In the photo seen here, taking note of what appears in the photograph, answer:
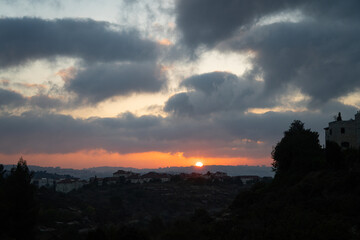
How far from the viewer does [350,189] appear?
25406 mm

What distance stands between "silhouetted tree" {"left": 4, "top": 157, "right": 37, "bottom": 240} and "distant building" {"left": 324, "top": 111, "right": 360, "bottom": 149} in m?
44.3

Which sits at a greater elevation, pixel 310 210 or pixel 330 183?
pixel 330 183

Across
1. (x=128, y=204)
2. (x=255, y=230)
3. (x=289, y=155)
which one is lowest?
(x=128, y=204)

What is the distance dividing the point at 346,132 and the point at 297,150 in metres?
7.68

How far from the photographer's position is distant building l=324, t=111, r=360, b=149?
43.0 meters

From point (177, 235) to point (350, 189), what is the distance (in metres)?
16.9

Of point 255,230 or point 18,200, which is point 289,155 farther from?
point 18,200

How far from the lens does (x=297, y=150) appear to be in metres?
46.8

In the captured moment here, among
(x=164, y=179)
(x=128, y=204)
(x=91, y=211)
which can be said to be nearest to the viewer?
(x=91, y=211)

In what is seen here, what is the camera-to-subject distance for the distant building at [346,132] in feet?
141

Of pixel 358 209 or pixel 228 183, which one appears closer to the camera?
pixel 358 209

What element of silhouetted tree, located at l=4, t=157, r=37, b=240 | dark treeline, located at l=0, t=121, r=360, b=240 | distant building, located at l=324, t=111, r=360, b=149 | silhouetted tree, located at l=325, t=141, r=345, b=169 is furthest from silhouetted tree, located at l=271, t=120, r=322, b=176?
silhouetted tree, located at l=4, t=157, r=37, b=240

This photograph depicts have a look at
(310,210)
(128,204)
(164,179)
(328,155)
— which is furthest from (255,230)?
(164,179)

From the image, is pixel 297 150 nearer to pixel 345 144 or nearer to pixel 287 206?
pixel 345 144
